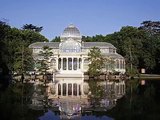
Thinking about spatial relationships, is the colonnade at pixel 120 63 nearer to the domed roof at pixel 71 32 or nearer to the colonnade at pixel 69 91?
the domed roof at pixel 71 32

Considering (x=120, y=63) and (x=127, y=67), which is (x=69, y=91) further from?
(x=120, y=63)

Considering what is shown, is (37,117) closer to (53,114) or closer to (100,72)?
(53,114)

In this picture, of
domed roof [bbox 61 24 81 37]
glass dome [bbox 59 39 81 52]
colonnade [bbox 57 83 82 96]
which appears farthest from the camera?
domed roof [bbox 61 24 81 37]

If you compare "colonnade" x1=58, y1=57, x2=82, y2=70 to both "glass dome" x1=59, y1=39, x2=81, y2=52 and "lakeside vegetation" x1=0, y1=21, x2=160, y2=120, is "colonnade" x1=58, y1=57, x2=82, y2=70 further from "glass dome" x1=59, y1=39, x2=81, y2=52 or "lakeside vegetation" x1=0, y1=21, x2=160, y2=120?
"lakeside vegetation" x1=0, y1=21, x2=160, y2=120

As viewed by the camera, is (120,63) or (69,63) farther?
(69,63)

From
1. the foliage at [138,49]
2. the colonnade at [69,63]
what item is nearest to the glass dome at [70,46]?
the colonnade at [69,63]

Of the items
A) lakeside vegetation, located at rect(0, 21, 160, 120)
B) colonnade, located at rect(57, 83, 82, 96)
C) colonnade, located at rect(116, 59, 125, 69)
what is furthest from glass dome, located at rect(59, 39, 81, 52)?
colonnade, located at rect(57, 83, 82, 96)

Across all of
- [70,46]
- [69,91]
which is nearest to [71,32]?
[70,46]

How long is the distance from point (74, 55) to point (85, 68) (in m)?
4.40

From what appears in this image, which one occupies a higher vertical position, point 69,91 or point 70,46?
point 70,46

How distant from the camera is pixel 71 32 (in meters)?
92.9

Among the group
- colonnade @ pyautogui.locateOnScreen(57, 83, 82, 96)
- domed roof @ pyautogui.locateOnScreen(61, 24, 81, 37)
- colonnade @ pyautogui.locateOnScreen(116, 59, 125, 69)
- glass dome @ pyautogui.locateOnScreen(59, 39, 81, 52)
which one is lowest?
colonnade @ pyautogui.locateOnScreen(57, 83, 82, 96)

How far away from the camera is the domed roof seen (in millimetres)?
92250

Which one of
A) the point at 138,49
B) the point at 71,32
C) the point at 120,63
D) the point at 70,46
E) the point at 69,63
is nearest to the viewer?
the point at 120,63
